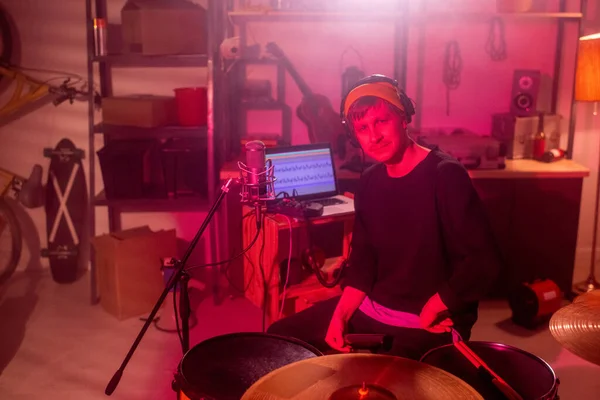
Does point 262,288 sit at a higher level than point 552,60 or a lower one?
lower

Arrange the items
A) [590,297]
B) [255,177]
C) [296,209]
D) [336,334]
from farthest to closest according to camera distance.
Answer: [296,209]
[255,177]
[336,334]
[590,297]

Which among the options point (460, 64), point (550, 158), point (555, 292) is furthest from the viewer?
point (460, 64)

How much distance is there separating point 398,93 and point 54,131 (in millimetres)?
2698

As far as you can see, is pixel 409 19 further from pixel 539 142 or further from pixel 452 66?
pixel 539 142

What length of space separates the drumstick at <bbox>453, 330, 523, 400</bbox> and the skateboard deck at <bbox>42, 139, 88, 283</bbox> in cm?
291

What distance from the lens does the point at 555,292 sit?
3.38 meters

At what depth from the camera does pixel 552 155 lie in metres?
3.66

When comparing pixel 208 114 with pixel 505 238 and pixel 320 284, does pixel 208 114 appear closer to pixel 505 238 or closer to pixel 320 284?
pixel 320 284

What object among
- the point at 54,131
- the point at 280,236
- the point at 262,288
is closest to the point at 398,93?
the point at 280,236

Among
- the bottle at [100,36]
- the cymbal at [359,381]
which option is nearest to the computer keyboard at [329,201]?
the bottle at [100,36]

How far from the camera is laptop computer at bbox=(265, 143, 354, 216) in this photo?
125 inches

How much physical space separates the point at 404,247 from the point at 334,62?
6.89 ft

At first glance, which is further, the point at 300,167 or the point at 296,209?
the point at 300,167

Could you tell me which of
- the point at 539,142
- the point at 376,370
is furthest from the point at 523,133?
the point at 376,370
